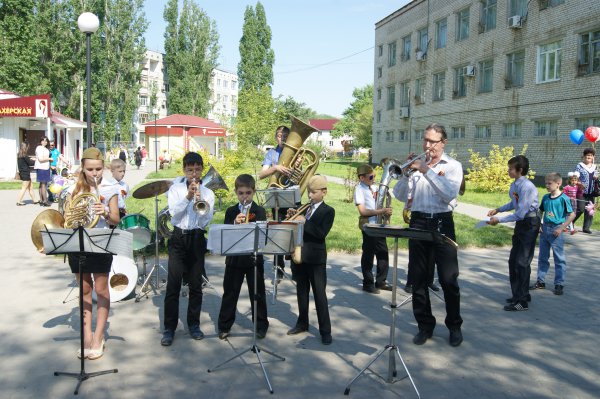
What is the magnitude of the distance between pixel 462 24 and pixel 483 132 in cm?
721

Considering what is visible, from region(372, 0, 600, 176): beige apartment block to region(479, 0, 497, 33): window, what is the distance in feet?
0.18

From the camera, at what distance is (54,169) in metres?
18.4

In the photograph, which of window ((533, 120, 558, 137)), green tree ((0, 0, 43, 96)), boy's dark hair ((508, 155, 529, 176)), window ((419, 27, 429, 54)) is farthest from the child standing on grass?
green tree ((0, 0, 43, 96))

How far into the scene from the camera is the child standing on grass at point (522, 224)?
634 centimetres

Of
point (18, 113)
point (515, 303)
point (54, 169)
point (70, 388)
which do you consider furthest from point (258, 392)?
point (18, 113)

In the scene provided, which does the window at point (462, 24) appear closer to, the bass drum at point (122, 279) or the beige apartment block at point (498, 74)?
the beige apartment block at point (498, 74)

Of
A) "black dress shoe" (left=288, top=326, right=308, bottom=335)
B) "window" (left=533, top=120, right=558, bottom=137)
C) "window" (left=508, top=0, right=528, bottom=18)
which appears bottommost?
"black dress shoe" (left=288, top=326, right=308, bottom=335)

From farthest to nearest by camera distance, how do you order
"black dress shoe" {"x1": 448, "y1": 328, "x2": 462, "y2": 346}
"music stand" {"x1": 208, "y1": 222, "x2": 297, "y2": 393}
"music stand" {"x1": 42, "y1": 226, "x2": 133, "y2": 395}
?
"black dress shoe" {"x1": 448, "y1": 328, "x2": 462, "y2": 346} → "music stand" {"x1": 208, "y1": 222, "x2": 297, "y2": 393} → "music stand" {"x1": 42, "y1": 226, "x2": 133, "y2": 395}

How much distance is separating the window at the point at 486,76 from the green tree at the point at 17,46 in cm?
3373

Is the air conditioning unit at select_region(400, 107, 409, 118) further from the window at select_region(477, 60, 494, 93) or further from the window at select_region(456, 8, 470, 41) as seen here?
the window at select_region(477, 60, 494, 93)

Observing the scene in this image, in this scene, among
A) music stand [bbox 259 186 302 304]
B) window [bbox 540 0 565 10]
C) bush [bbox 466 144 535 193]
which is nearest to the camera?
music stand [bbox 259 186 302 304]

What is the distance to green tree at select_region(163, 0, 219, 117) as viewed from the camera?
63156mm

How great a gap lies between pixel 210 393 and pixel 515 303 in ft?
13.8

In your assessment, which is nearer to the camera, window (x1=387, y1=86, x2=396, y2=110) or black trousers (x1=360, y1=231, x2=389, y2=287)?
black trousers (x1=360, y1=231, x2=389, y2=287)
